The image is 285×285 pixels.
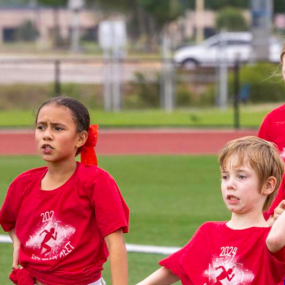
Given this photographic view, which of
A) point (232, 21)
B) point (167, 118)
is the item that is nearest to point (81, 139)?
point (167, 118)

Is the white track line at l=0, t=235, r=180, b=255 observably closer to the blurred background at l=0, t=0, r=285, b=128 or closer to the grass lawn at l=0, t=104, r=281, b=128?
the blurred background at l=0, t=0, r=285, b=128

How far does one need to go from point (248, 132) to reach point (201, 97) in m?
10.4

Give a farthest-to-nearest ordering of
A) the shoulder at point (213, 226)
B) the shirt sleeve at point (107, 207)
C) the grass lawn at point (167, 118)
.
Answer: the grass lawn at point (167, 118) < the shirt sleeve at point (107, 207) < the shoulder at point (213, 226)

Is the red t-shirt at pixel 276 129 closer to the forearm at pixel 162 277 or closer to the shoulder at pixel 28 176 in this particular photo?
the forearm at pixel 162 277

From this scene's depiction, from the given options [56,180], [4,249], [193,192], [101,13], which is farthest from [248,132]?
[101,13]

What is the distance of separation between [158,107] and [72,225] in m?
25.2

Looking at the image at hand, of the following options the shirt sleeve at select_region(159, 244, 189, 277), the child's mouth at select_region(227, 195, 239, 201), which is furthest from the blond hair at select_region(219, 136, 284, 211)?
the shirt sleeve at select_region(159, 244, 189, 277)

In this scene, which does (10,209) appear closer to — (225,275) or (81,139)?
(81,139)

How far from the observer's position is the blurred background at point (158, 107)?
10023mm

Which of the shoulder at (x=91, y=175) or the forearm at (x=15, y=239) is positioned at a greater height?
the shoulder at (x=91, y=175)

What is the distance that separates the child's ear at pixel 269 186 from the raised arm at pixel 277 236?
30cm

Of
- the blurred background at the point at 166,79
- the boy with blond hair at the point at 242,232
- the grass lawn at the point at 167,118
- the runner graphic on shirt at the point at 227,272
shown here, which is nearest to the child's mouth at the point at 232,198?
the boy with blond hair at the point at 242,232

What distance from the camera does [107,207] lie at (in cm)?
432

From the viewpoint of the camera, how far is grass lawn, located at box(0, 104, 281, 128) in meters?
22.8
